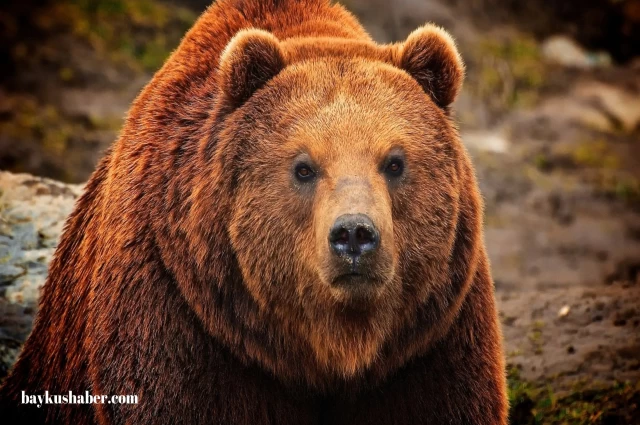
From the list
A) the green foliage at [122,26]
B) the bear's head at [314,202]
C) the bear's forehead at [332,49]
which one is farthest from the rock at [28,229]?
the green foliage at [122,26]

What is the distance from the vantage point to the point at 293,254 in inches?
178

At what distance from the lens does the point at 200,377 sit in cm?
461

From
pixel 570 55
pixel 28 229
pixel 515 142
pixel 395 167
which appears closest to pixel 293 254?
pixel 395 167

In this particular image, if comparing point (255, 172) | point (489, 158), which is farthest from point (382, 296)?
point (489, 158)

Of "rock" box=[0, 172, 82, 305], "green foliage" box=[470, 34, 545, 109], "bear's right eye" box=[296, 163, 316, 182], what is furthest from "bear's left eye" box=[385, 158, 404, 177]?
"green foliage" box=[470, 34, 545, 109]

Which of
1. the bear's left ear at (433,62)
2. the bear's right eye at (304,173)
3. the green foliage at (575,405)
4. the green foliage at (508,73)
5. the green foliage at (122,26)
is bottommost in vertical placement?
the green foliage at (575,405)

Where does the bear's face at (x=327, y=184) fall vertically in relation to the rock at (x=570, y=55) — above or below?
below

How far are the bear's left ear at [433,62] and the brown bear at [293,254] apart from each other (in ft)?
0.04

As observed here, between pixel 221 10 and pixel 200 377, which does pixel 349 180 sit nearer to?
pixel 200 377

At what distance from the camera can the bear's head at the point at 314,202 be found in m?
4.51

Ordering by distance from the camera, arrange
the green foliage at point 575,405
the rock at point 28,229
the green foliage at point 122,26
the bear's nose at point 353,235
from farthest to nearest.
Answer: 1. the green foliage at point 122,26
2. the rock at point 28,229
3. the green foliage at point 575,405
4. the bear's nose at point 353,235

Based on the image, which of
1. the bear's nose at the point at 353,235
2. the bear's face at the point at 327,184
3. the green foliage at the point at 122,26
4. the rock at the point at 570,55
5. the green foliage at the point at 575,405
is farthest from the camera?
the rock at the point at 570,55

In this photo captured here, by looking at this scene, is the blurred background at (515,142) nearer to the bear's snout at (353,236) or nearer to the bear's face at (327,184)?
the bear's face at (327,184)

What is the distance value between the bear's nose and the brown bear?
0.51ft
